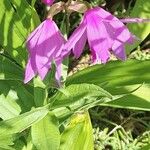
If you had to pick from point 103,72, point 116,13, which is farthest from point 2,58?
point 116,13

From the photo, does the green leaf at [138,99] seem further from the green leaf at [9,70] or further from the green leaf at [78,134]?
the green leaf at [9,70]

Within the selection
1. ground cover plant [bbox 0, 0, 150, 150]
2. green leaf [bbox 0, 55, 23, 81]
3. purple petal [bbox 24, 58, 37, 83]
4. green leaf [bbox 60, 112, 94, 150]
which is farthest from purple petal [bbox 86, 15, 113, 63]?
green leaf [bbox 60, 112, 94, 150]

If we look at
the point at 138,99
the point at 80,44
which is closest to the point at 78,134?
the point at 138,99

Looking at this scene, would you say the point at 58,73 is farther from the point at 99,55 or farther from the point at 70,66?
the point at 70,66

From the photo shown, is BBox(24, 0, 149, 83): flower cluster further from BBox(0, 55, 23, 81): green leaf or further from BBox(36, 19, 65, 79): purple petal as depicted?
BBox(0, 55, 23, 81): green leaf

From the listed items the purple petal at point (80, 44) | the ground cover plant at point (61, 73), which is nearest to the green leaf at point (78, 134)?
the ground cover plant at point (61, 73)

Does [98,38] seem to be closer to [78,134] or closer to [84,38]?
[84,38]

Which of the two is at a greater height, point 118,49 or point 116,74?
point 118,49
